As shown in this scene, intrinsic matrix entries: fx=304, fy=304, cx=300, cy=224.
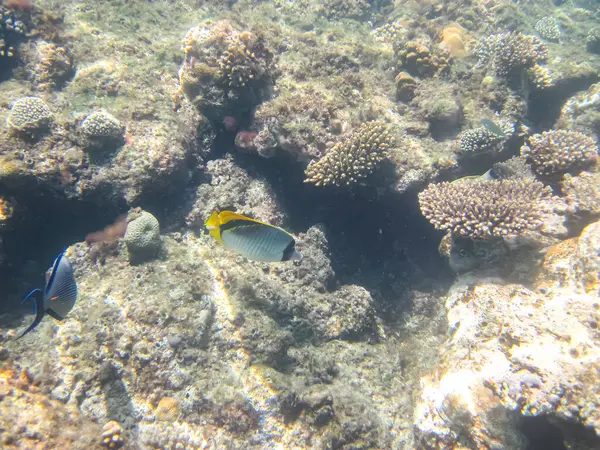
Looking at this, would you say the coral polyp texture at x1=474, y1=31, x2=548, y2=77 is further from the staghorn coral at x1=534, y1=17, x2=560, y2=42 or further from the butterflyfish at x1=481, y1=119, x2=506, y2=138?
the staghorn coral at x1=534, y1=17, x2=560, y2=42

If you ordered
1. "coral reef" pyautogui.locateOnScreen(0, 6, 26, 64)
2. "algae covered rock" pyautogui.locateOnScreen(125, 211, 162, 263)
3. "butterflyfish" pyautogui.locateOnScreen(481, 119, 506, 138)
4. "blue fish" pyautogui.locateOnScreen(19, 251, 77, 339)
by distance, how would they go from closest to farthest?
"blue fish" pyautogui.locateOnScreen(19, 251, 77, 339), "algae covered rock" pyautogui.locateOnScreen(125, 211, 162, 263), "butterflyfish" pyautogui.locateOnScreen(481, 119, 506, 138), "coral reef" pyautogui.locateOnScreen(0, 6, 26, 64)

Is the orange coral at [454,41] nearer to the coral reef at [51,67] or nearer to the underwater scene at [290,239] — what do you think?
the underwater scene at [290,239]

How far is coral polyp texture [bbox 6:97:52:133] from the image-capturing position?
16.0 ft

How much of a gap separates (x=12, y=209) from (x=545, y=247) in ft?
26.4

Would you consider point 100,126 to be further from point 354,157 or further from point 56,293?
point 354,157

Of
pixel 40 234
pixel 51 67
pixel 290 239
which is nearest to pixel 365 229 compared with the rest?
pixel 290 239

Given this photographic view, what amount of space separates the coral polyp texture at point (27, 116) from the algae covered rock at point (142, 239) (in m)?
2.31

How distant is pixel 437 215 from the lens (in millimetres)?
4480

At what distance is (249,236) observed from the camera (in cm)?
248

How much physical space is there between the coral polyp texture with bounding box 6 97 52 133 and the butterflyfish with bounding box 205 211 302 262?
4600 millimetres

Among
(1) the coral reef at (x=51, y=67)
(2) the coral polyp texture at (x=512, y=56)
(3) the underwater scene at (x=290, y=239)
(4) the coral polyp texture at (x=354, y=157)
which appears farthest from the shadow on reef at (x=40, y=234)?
(2) the coral polyp texture at (x=512, y=56)

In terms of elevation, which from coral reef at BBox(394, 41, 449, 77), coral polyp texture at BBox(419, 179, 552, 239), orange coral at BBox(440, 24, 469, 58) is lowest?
coral polyp texture at BBox(419, 179, 552, 239)

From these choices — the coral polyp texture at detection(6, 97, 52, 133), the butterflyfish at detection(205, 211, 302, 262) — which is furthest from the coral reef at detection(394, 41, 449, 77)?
the coral polyp texture at detection(6, 97, 52, 133)

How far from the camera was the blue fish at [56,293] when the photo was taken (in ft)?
8.49
